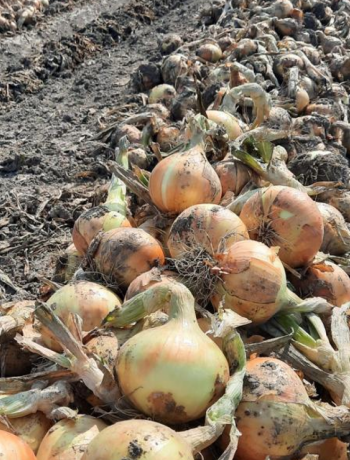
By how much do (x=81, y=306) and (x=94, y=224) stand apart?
0.70m

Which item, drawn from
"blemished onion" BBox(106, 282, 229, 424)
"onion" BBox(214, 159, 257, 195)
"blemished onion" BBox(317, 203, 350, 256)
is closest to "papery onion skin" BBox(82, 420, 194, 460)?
"blemished onion" BBox(106, 282, 229, 424)

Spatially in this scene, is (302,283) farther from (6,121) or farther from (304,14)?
(304,14)

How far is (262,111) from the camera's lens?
12.8 ft

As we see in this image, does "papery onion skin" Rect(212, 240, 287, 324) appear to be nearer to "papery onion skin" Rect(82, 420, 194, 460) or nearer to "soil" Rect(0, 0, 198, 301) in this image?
"papery onion skin" Rect(82, 420, 194, 460)

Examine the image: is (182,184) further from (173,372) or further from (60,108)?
(60,108)

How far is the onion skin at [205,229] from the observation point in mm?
2182

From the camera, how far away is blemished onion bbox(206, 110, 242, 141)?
3.66 m

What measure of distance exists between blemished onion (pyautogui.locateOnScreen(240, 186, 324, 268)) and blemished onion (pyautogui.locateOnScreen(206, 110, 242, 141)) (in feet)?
4.41

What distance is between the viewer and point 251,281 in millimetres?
1987

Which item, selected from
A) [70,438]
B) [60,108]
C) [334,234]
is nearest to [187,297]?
[70,438]

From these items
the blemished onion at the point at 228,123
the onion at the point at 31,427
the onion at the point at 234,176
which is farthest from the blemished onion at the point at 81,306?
the blemished onion at the point at 228,123

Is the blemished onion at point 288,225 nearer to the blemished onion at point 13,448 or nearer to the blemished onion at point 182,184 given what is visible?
the blemished onion at point 182,184

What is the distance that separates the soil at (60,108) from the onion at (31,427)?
0.73m

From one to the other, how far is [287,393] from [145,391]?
0.46m
